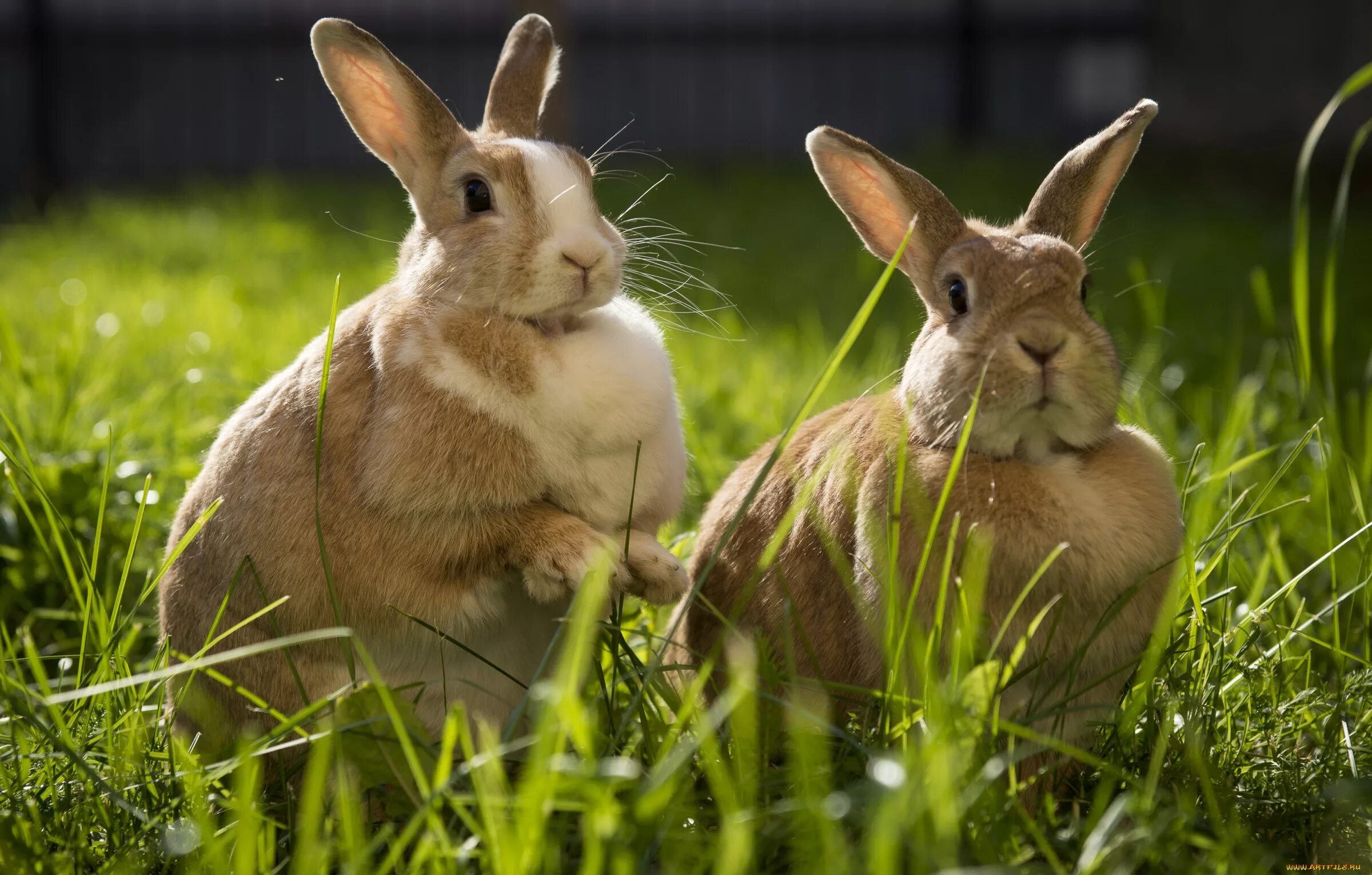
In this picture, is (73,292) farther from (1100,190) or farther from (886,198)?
(1100,190)

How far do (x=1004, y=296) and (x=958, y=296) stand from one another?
3.9 inches

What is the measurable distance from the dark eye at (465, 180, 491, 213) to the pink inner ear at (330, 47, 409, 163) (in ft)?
0.59

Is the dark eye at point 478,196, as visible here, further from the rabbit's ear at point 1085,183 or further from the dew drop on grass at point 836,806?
the dew drop on grass at point 836,806

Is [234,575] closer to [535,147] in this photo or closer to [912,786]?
[535,147]

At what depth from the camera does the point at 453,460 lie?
6.59 ft

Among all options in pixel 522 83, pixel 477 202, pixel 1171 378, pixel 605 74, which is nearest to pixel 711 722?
pixel 477 202

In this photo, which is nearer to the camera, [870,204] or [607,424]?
[607,424]

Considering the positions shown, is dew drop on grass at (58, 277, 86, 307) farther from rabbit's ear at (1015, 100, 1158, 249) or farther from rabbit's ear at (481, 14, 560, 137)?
rabbit's ear at (1015, 100, 1158, 249)

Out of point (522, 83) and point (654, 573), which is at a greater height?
point (522, 83)

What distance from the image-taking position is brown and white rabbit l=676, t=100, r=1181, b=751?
6.22 ft

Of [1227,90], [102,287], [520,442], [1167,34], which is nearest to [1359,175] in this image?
[1227,90]

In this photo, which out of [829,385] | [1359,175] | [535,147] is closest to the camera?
[535,147]

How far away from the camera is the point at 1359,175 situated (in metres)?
8.09

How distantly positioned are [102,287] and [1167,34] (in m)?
8.02
